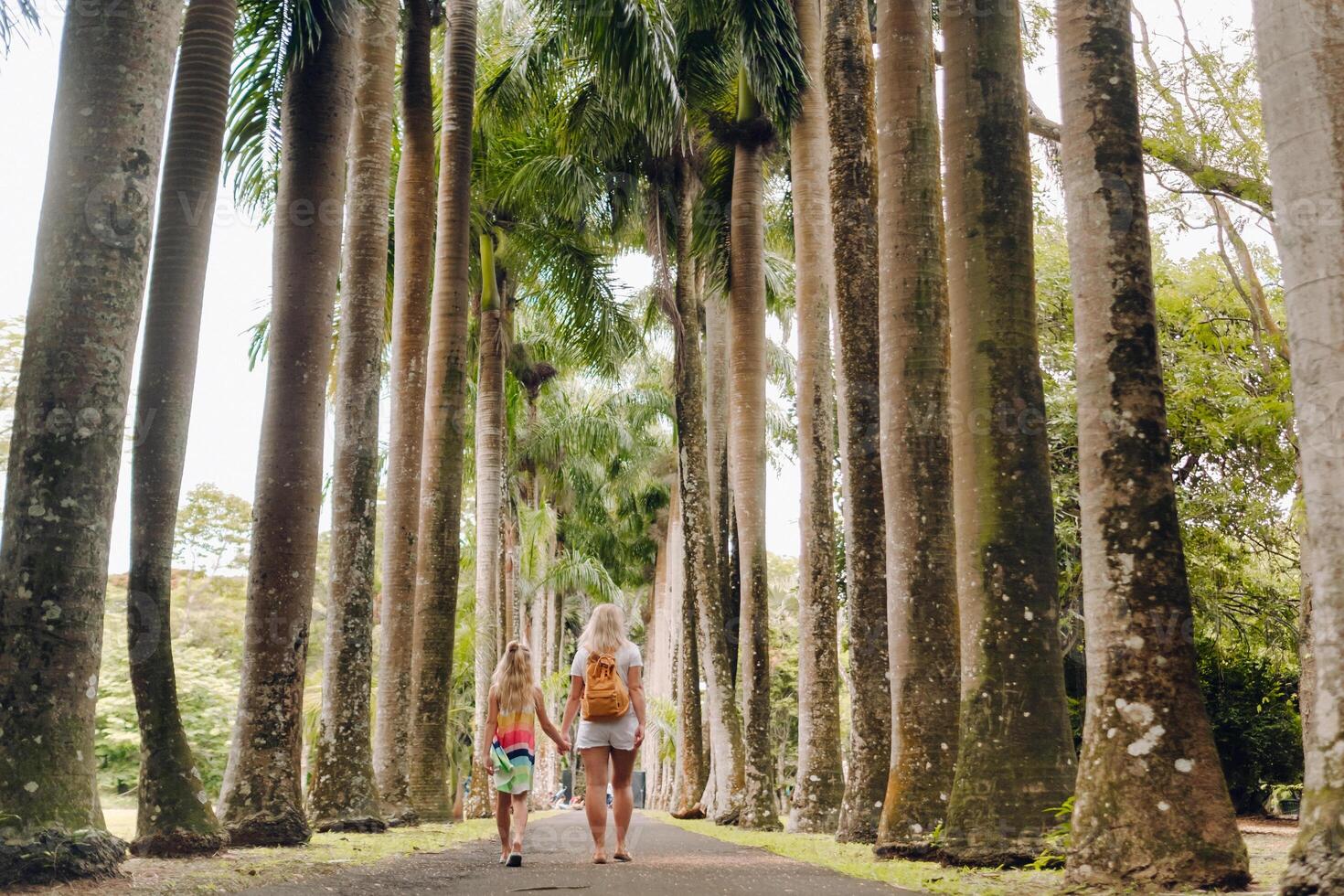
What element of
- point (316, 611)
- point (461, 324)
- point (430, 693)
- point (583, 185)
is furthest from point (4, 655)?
point (316, 611)

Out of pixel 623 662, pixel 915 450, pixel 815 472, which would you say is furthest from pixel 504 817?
pixel 815 472

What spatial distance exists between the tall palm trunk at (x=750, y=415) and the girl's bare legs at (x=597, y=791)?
22.5ft

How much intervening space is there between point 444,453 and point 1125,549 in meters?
10.3

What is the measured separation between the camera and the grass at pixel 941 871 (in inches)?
233

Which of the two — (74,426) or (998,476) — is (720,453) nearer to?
(998,476)

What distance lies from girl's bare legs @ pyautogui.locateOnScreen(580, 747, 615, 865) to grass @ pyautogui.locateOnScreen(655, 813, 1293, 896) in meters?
1.56

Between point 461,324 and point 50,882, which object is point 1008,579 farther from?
point 461,324

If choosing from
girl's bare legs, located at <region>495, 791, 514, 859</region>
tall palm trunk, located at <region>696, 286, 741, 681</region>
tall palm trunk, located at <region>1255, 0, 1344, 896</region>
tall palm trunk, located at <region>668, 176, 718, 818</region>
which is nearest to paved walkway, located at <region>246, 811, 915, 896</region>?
girl's bare legs, located at <region>495, 791, 514, 859</region>

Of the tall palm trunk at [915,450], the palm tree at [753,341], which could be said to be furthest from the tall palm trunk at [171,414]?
the palm tree at [753,341]

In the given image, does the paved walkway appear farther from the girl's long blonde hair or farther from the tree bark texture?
the tree bark texture

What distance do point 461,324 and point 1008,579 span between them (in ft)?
31.7

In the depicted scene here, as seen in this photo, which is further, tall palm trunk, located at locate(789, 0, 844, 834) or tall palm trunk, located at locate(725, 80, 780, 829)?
tall palm trunk, located at locate(725, 80, 780, 829)

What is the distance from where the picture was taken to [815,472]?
14758mm

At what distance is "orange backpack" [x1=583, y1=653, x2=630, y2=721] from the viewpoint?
871cm
